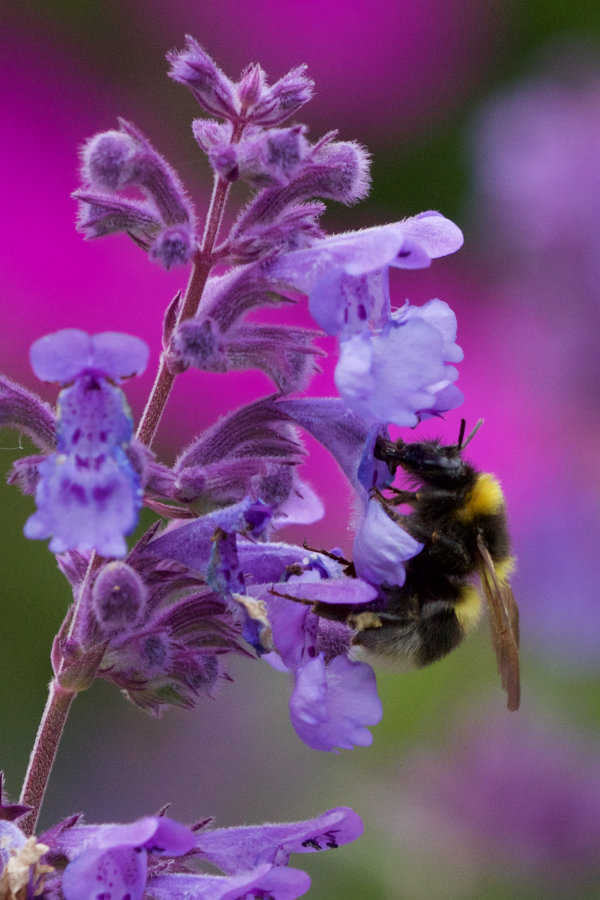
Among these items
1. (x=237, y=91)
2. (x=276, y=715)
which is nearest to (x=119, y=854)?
(x=237, y=91)

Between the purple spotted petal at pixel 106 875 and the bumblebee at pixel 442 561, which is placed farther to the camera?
the bumblebee at pixel 442 561

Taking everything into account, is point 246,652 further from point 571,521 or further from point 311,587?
point 571,521

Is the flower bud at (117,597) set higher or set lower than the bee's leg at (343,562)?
lower

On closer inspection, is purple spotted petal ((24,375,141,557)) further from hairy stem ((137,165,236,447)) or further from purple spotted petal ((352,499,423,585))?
purple spotted petal ((352,499,423,585))

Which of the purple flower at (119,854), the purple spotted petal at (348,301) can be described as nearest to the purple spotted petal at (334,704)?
the purple flower at (119,854)

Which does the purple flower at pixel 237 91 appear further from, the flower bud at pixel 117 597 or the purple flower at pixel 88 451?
the flower bud at pixel 117 597

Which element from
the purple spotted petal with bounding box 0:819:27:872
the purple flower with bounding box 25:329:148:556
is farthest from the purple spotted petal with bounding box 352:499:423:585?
the purple spotted petal with bounding box 0:819:27:872
